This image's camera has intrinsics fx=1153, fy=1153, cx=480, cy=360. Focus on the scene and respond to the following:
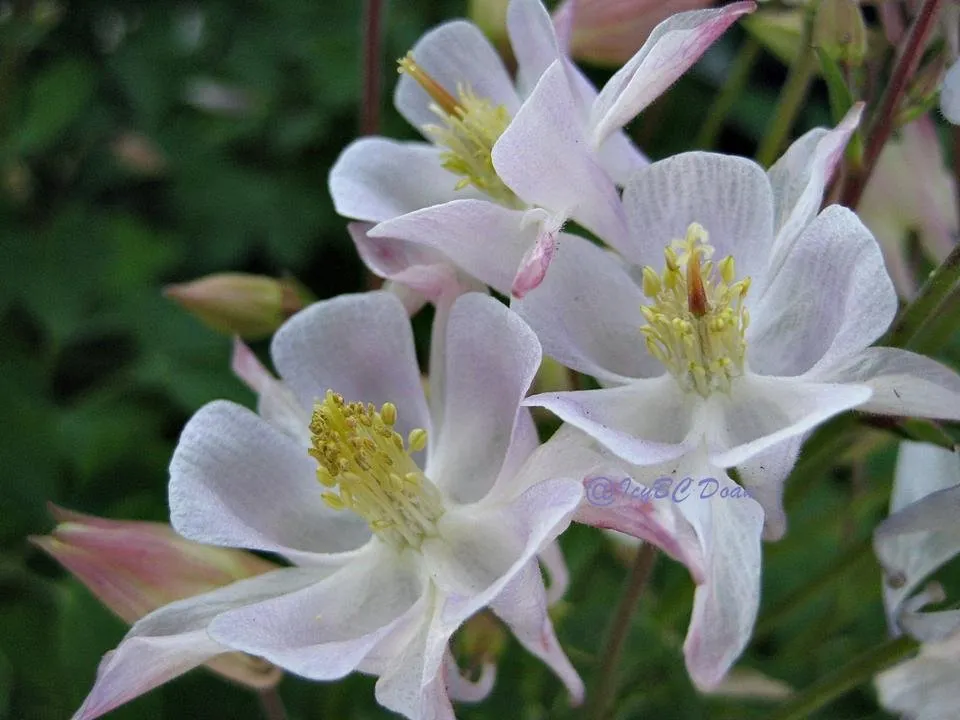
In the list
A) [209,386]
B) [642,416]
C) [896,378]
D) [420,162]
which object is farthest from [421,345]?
[896,378]

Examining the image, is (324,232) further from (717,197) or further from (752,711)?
(717,197)

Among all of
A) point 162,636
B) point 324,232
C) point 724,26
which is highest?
point 724,26

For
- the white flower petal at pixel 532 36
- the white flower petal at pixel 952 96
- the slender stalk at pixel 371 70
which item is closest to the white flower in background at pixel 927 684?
the white flower petal at pixel 952 96

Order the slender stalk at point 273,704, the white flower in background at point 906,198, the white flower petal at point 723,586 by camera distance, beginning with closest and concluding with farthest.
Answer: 1. the white flower petal at point 723,586
2. the slender stalk at point 273,704
3. the white flower in background at point 906,198

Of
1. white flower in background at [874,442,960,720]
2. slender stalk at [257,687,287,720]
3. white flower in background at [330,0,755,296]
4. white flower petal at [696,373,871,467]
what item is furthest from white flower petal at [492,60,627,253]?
slender stalk at [257,687,287,720]

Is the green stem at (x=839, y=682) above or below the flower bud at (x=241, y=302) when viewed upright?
below

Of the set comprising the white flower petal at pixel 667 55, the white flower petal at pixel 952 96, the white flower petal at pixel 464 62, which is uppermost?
the white flower petal at pixel 667 55

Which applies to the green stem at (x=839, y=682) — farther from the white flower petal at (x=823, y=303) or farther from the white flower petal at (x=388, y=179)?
the white flower petal at (x=388, y=179)

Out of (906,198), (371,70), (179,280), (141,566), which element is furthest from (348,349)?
(179,280)

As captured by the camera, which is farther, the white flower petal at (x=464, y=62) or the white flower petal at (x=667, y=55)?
the white flower petal at (x=464, y=62)
